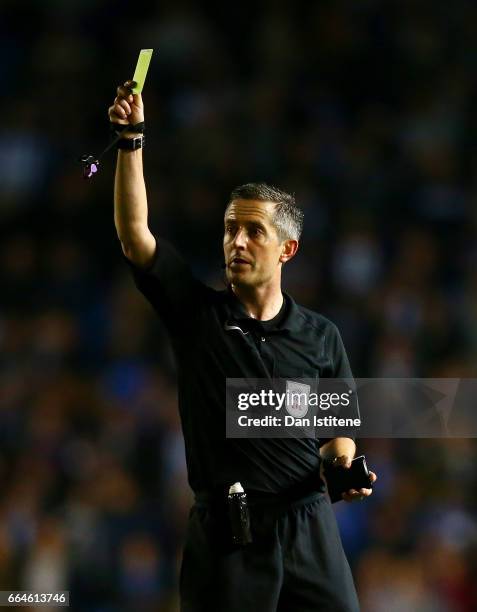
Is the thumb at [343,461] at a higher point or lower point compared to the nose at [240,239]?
lower

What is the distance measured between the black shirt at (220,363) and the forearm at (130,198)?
0.09 meters

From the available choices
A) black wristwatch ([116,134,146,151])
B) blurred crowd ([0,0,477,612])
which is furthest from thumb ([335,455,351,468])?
blurred crowd ([0,0,477,612])

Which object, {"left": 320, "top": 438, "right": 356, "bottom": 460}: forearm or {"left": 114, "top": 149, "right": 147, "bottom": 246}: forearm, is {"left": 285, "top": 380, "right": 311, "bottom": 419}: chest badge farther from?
{"left": 114, "top": 149, "right": 147, "bottom": 246}: forearm

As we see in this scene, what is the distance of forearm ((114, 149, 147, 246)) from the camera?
109 inches

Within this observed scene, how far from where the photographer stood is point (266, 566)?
110 inches

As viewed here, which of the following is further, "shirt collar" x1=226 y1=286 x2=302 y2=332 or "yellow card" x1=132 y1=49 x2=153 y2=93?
"shirt collar" x1=226 y1=286 x2=302 y2=332

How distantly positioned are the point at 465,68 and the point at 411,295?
1949mm

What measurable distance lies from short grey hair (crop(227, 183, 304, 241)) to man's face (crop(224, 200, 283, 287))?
14 mm

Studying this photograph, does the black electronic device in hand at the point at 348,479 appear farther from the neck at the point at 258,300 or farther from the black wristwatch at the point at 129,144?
the black wristwatch at the point at 129,144

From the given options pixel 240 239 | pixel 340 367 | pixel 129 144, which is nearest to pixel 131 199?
pixel 129 144

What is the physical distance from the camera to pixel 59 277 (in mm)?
6375

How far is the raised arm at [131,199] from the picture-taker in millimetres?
2762

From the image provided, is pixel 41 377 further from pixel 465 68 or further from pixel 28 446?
pixel 465 68

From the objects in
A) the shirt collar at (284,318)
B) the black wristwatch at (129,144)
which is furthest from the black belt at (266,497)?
the black wristwatch at (129,144)
